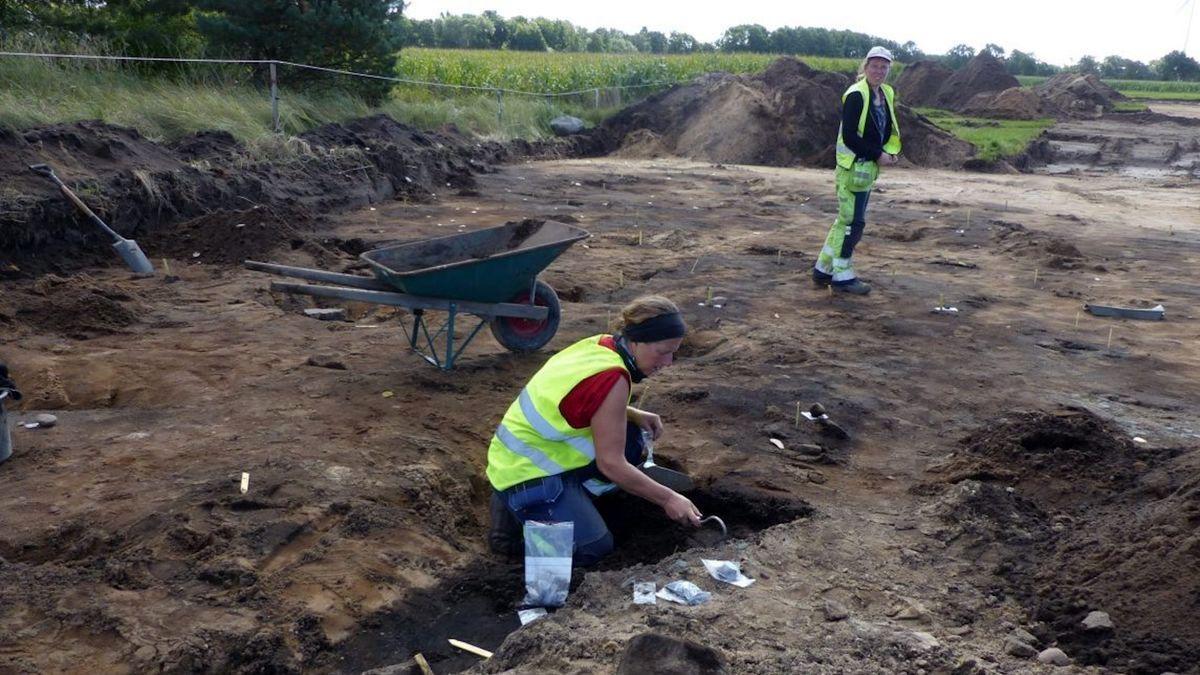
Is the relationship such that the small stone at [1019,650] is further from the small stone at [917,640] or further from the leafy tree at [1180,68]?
the leafy tree at [1180,68]

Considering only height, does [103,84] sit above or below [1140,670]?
above

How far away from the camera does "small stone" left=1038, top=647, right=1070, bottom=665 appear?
3.23m

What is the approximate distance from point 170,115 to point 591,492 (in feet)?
32.6

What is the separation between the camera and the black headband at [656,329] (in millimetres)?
3818

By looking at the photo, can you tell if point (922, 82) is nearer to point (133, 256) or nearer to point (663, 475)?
point (133, 256)

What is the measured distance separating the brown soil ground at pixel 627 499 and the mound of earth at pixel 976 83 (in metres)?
32.3

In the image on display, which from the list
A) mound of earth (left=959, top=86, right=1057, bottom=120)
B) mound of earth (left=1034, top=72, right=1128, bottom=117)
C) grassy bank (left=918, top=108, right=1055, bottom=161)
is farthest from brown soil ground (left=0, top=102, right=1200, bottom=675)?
mound of earth (left=1034, top=72, right=1128, bottom=117)

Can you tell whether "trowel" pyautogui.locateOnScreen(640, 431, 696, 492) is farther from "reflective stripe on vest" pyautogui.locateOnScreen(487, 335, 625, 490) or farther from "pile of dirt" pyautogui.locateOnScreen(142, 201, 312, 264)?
"pile of dirt" pyautogui.locateOnScreen(142, 201, 312, 264)

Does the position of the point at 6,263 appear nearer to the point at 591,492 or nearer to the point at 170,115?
the point at 170,115

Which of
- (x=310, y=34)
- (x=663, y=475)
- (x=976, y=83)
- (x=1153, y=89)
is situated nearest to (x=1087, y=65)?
(x=1153, y=89)

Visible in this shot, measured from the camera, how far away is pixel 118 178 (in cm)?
962

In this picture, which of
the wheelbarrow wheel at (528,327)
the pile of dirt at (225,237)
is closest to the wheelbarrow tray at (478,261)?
the wheelbarrow wheel at (528,327)

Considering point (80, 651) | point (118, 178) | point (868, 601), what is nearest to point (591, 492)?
point (868, 601)

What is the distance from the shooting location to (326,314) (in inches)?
302
